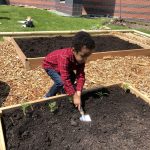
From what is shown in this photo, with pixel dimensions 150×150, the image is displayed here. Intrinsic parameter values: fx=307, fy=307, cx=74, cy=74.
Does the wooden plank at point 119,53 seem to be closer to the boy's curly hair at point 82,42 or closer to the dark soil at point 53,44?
the dark soil at point 53,44

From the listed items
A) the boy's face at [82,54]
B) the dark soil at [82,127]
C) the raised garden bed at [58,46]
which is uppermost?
the boy's face at [82,54]

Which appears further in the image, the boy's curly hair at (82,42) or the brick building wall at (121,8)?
the brick building wall at (121,8)

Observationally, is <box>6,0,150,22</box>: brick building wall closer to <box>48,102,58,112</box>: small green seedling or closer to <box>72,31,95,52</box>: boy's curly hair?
<box>48,102,58,112</box>: small green seedling

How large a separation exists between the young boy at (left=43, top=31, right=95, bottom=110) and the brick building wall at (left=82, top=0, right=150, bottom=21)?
15311 mm

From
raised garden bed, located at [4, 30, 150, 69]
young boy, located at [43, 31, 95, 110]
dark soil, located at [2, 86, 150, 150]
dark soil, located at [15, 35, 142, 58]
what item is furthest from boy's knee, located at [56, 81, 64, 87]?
dark soil, located at [15, 35, 142, 58]

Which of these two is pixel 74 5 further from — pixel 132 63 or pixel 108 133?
pixel 108 133

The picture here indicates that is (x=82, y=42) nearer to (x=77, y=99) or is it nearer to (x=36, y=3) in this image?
(x=77, y=99)

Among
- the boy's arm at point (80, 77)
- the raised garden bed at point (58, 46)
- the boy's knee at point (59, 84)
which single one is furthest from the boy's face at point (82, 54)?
the raised garden bed at point (58, 46)

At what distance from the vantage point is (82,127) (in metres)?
4.25

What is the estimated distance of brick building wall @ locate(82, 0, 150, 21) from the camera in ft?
62.7

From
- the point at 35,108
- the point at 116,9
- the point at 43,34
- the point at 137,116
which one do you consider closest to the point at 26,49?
the point at 43,34

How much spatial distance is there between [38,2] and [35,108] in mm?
16840

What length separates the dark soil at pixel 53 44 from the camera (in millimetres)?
7668

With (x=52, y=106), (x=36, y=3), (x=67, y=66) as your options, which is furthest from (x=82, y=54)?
(x=36, y=3)
